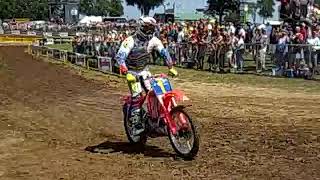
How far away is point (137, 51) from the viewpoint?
29.7 ft

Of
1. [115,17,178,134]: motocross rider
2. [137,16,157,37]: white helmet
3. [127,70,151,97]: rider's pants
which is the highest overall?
[137,16,157,37]: white helmet

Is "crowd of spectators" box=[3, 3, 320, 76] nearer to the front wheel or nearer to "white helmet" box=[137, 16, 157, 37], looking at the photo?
"white helmet" box=[137, 16, 157, 37]

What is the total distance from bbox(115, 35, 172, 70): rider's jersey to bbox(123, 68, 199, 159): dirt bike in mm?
326

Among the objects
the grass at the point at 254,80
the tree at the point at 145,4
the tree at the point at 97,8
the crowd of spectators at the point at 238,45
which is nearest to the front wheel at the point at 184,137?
the grass at the point at 254,80

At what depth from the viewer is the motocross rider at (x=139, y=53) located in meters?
8.88

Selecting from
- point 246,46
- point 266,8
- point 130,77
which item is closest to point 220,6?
point 266,8

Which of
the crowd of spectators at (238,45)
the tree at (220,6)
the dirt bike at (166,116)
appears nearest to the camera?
the dirt bike at (166,116)

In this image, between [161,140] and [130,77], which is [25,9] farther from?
[130,77]

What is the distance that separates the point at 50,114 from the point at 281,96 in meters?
5.95

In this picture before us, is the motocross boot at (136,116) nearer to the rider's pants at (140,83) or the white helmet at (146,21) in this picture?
the rider's pants at (140,83)

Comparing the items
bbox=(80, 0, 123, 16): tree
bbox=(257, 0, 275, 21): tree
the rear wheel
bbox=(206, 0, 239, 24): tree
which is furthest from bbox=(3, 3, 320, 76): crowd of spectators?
bbox=(80, 0, 123, 16): tree

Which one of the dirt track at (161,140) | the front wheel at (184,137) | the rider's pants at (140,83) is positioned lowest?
the dirt track at (161,140)

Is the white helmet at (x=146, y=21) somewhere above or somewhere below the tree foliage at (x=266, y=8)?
above

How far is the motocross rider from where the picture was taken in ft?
29.1
